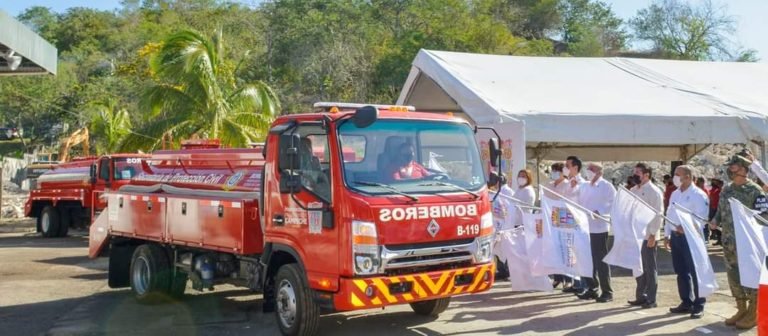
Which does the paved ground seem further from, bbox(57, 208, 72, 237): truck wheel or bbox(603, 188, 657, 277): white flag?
bbox(57, 208, 72, 237): truck wheel

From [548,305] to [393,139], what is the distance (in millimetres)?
3611

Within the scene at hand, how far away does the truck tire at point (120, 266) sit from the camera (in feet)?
37.9

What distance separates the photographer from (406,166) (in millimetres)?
7625

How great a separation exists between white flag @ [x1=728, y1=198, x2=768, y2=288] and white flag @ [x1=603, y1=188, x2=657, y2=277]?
1.49 meters

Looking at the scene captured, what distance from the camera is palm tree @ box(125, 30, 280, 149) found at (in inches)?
840

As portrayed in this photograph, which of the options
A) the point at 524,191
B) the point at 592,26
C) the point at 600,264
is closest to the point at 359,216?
the point at 600,264

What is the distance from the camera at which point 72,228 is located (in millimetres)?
22859

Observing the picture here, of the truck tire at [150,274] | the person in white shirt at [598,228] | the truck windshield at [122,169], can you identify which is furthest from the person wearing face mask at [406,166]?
the truck windshield at [122,169]

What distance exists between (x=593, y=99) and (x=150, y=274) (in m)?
8.57

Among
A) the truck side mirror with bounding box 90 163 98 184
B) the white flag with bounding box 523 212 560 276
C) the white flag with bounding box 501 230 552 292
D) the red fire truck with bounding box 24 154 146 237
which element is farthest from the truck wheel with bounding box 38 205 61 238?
the white flag with bounding box 523 212 560 276

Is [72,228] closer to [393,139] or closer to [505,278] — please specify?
[505,278]

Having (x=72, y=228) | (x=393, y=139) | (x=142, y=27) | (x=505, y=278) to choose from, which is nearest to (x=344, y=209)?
(x=393, y=139)

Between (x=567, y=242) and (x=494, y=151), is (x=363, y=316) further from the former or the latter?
(x=567, y=242)

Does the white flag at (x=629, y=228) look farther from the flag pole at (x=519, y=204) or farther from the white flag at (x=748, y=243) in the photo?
the white flag at (x=748, y=243)
